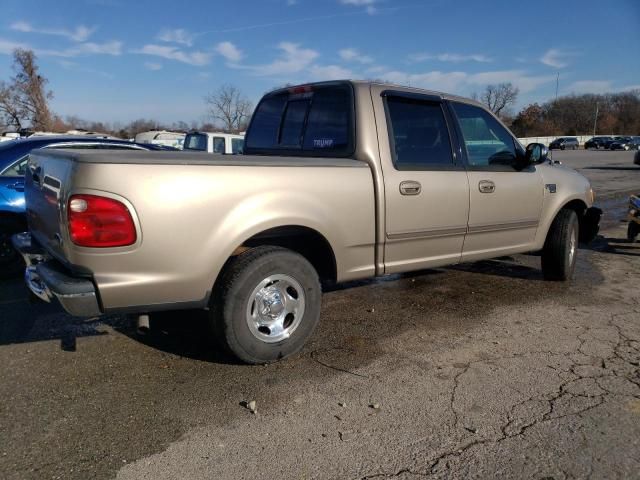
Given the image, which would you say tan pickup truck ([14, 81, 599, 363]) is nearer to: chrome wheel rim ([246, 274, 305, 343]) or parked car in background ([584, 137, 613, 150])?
chrome wheel rim ([246, 274, 305, 343])

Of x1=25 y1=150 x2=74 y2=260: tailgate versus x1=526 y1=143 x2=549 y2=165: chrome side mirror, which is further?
x1=526 y1=143 x2=549 y2=165: chrome side mirror

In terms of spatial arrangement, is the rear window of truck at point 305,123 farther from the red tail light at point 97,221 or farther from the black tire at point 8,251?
the black tire at point 8,251

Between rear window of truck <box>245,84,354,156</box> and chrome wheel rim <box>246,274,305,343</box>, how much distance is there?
1168 millimetres

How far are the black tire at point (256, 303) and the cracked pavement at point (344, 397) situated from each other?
0.16 m

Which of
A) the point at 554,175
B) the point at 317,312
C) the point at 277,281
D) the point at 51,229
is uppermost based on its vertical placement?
the point at 554,175

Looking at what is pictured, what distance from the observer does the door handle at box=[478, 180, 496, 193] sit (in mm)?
4422

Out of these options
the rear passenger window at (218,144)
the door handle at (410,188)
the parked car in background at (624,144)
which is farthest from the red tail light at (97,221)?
the parked car in background at (624,144)

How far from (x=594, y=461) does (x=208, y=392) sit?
2132 millimetres

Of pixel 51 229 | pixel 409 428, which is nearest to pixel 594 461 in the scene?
pixel 409 428

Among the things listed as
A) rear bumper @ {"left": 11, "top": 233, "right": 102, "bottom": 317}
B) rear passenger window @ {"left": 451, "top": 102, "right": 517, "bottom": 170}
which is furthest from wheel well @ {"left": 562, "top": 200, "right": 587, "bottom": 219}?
rear bumper @ {"left": 11, "top": 233, "right": 102, "bottom": 317}

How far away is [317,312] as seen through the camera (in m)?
3.56

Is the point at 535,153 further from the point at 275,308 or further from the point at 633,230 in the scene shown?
the point at 633,230

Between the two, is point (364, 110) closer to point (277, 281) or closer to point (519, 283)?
point (277, 281)

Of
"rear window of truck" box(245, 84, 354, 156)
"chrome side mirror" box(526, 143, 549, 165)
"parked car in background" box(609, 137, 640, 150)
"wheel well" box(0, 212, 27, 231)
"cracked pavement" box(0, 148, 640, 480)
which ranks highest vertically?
"parked car in background" box(609, 137, 640, 150)
